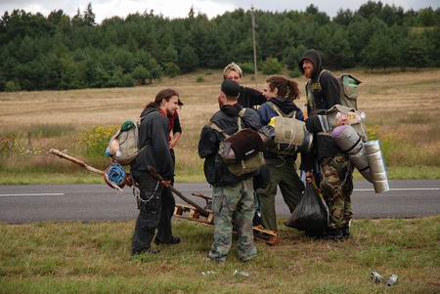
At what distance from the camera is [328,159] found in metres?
7.04

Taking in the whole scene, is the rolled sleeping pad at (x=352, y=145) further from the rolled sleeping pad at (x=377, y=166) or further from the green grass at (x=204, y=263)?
the green grass at (x=204, y=263)

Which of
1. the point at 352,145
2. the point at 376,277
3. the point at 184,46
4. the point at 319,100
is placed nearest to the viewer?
the point at 376,277

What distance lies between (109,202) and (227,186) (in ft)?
15.4

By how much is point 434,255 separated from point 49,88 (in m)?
112

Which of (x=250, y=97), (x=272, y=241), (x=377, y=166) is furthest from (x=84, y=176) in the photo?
(x=377, y=166)

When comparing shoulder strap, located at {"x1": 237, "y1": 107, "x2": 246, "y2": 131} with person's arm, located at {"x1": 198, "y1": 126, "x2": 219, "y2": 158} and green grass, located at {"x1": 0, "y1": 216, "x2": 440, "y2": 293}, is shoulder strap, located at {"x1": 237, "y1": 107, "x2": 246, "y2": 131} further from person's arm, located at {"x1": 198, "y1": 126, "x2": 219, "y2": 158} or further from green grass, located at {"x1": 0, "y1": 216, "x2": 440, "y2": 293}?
green grass, located at {"x1": 0, "y1": 216, "x2": 440, "y2": 293}

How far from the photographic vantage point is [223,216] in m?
6.42

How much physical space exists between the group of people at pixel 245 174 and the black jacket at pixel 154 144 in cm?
1

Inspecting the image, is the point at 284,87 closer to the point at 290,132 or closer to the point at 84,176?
the point at 290,132

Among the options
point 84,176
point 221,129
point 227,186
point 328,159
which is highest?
point 221,129

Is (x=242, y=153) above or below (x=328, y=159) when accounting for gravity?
above

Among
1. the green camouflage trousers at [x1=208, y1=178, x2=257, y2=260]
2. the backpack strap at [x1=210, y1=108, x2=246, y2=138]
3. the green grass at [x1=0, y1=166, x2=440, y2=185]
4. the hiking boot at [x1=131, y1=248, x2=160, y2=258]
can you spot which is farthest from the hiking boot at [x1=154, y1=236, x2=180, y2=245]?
the green grass at [x1=0, y1=166, x2=440, y2=185]

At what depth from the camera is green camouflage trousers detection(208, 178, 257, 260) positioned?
21.0 feet

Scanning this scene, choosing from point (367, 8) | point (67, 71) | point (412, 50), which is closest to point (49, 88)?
point (67, 71)
